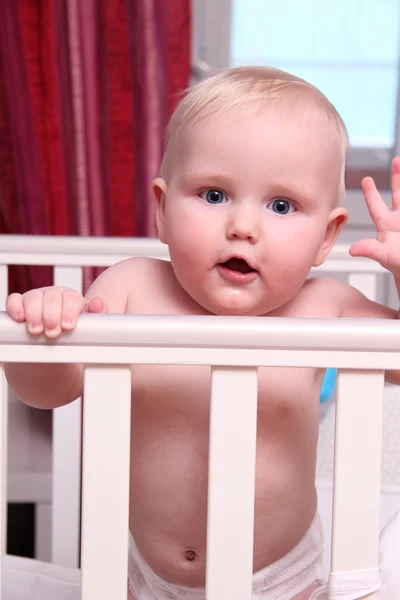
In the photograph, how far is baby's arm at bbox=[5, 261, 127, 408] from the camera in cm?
63

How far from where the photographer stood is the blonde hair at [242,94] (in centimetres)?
81

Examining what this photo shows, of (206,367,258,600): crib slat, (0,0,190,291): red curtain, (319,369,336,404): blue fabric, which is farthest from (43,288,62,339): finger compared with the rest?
(0,0,190,291): red curtain

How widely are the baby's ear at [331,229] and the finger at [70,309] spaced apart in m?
0.29

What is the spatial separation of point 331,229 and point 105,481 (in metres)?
0.39

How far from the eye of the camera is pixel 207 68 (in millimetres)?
2045

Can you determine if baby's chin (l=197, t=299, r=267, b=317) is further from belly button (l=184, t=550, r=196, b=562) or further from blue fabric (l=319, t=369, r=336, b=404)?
blue fabric (l=319, t=369, r=336, b=404)

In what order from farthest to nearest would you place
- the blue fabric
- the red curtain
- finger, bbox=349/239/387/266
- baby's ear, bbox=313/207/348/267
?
1. the red curtain
2. the blue fabric
3. baby's ear, bbox=313/207/348/267
4. finger, bbox=349/239/387/266

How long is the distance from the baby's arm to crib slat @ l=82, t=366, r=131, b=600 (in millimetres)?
48

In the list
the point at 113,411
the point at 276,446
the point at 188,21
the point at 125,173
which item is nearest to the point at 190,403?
the point at 276,446

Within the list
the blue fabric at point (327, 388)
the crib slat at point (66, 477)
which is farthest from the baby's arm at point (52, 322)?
the blue fabric at point (327, 388)

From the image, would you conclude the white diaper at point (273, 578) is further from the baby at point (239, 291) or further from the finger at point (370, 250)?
the finger at point (370, 250)

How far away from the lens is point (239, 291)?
0.79m

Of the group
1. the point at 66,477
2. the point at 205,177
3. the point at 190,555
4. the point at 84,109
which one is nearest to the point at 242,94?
the point at 205,177

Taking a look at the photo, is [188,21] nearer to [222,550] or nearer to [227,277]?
[227,277]
